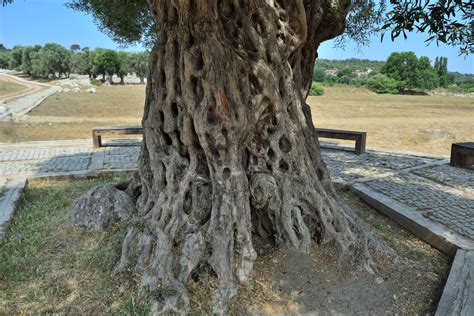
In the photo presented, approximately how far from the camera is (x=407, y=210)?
580cm

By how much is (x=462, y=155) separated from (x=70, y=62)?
8316 centimetres

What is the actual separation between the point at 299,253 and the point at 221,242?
99 cm

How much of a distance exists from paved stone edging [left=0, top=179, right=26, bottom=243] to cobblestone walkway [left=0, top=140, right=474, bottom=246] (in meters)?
0.47

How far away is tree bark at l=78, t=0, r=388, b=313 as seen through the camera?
12.2 feet

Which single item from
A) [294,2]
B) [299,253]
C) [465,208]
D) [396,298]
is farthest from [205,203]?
[465,208]

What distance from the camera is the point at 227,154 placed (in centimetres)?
392

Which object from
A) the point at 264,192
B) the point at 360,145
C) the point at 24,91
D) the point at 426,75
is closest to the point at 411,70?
the point at 426,75

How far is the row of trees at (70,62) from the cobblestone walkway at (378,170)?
6715 centimetres

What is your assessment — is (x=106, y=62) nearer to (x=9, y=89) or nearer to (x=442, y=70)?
(x=9, y=89)

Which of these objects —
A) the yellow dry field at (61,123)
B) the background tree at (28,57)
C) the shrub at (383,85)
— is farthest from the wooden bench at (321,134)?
the background tree at (28,57)

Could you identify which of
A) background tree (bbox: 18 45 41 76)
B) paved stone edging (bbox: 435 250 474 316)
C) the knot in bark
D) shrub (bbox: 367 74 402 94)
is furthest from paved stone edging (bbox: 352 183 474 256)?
background tree (bbox: 18 45 41 76)

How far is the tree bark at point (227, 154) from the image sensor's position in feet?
12.2

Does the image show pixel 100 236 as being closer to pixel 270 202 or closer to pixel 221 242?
pixel 221 242

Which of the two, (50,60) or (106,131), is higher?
(50,60)
